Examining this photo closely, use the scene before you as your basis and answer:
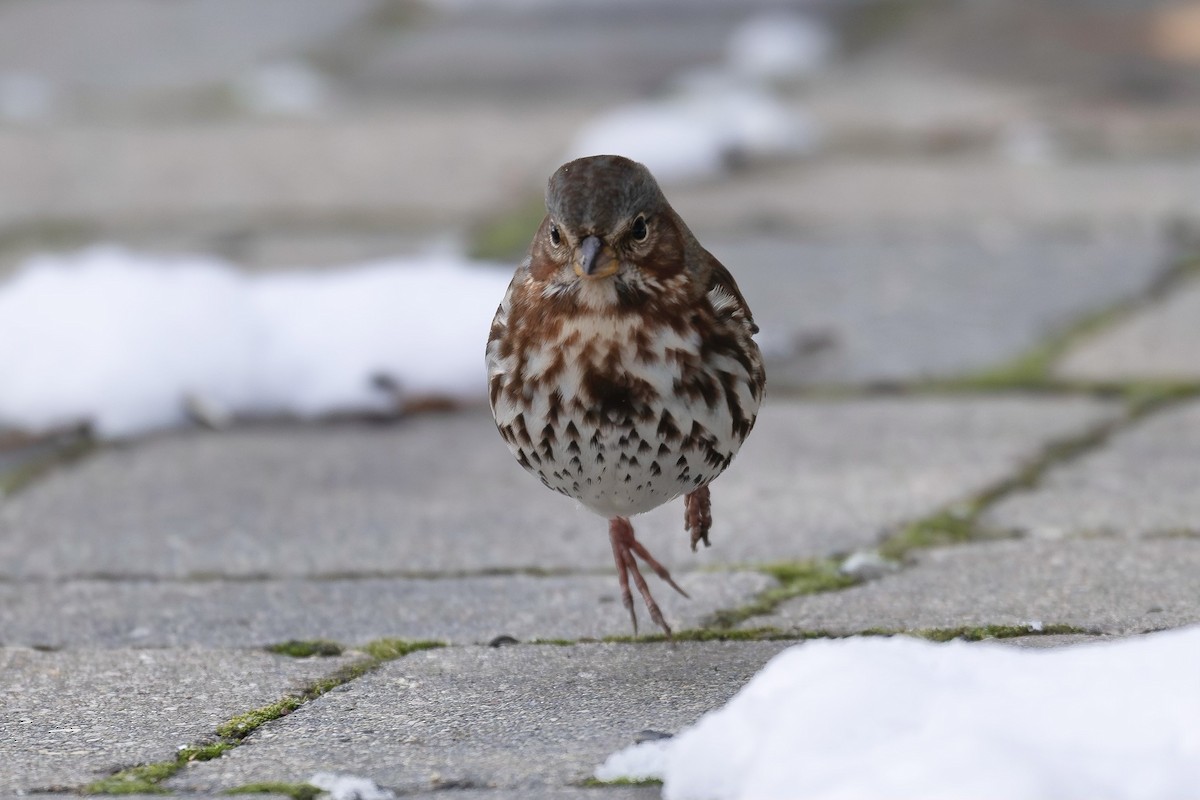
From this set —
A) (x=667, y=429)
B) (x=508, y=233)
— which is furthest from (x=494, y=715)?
(x=508, y=233)

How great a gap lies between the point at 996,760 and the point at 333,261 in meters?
4.23

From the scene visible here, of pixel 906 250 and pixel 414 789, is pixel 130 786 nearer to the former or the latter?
pixel 414 789

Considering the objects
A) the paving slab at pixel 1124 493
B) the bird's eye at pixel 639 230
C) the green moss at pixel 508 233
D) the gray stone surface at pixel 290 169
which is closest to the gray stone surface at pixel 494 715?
the bird's eye at pixel 639 230

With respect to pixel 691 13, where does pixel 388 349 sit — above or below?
below

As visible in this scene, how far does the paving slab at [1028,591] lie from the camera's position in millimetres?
3064

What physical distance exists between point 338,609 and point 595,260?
33.3 inches

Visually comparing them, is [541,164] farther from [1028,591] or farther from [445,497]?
[1028,591]

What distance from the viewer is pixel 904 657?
2.41 meters

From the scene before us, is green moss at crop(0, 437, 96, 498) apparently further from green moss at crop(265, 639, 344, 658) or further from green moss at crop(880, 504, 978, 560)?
green moss at crop(880, 504, 978, 560)

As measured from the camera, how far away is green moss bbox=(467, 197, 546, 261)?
A: 19.7 feet

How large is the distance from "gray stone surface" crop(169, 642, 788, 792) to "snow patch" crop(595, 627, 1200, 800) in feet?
0.54

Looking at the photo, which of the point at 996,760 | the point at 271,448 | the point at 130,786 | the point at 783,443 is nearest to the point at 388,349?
the point at 271,448

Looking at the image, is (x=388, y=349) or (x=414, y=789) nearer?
(x=414, y=789)

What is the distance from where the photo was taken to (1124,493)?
12.7 ft
